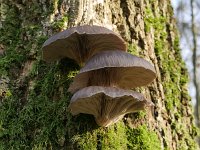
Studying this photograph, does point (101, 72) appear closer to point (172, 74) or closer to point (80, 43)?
point (80, 43)

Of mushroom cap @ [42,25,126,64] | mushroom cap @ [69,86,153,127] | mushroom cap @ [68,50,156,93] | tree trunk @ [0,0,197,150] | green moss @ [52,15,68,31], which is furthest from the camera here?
green moss @ [52,15,68,31]

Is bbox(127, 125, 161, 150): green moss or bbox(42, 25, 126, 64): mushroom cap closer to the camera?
bbox(42, 25, 126, 64): mushroom cap

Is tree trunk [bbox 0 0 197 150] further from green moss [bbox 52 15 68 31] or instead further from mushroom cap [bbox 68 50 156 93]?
mushroom cap [bbox 68 50 156 93]

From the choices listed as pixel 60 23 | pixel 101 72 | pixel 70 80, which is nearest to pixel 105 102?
pixel 101 72

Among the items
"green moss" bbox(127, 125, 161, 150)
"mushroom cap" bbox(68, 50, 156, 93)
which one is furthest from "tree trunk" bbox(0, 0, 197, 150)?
"mushroom cap" bbox(68, 50, 156, 93)

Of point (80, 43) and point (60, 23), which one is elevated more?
point (60, 23)

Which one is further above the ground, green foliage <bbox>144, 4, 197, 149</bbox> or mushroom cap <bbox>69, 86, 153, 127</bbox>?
green foliage <bbox>144, 4, 197, 149</bbox>

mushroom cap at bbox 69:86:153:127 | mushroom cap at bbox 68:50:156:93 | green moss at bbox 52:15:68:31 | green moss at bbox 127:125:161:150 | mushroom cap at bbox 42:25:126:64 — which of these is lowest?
green moss at bbox 127:125:161:150

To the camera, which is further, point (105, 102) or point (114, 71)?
point (114, 71)
